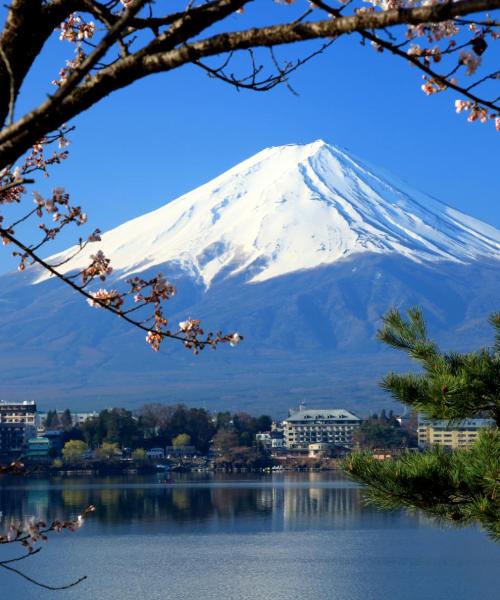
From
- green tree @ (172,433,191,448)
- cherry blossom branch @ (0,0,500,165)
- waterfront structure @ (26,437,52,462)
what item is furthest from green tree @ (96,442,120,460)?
cherry blossom branch @ (0,0,500,165)

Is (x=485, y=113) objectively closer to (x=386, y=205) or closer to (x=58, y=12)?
(x=58, y=12)

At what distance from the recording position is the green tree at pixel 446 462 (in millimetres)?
5574

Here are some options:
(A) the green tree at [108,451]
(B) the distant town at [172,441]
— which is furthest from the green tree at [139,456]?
(A) the green tree at [108,451]

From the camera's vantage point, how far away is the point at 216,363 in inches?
5802

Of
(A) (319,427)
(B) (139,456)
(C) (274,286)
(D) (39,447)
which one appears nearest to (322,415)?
(A) (319,427)

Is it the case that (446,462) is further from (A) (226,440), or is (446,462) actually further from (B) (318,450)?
(B) (318,450)

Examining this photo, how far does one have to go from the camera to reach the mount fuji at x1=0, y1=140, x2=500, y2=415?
5394 inches

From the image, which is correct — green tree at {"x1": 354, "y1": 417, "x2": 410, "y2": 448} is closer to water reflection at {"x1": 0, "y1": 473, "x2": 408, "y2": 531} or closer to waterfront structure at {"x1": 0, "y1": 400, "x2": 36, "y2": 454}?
water reflection at {"x1": 0, "y1": 473, "x2": 408, "y2": 531}

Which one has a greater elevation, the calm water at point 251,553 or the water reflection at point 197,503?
the water reflection at point 197,503

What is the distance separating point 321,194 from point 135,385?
5464 centimetres

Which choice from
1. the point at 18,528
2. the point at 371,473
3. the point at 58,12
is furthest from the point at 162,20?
the point at 371,473

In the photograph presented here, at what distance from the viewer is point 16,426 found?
86188mm

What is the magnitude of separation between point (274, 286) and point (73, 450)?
8886 centimetres

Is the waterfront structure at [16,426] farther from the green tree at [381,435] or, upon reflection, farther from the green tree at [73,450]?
the green tree at [381,435]
